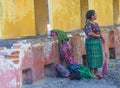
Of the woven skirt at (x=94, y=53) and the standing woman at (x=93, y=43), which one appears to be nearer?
the standing woman at (x=93, y=43)

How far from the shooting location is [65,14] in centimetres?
1097

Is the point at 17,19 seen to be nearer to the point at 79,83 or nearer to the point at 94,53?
the point at 94,53

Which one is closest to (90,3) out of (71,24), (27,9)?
(71,24)

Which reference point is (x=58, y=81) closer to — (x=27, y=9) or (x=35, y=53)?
(x=35, y=53)

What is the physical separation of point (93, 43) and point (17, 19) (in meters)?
1.71

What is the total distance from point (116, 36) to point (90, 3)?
3.98 ft

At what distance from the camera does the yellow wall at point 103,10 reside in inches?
487

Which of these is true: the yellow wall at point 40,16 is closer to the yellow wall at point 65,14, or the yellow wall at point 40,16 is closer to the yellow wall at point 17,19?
the yellow wall at point 65,14

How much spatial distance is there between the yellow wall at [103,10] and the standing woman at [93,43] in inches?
138

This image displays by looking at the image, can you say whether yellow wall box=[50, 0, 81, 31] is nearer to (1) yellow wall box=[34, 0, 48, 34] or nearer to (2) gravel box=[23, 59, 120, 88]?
(1) yellow wall box=[34, 0, 48, 34]

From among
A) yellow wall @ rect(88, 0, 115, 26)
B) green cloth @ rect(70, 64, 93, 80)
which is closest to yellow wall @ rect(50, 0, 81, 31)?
yellow wall @ rect(88, 0, 115, 26)

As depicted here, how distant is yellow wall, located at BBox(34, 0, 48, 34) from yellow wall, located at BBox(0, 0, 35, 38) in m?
0.61

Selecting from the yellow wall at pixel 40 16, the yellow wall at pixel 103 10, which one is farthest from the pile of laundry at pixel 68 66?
the yellow wall at pixel 103 10

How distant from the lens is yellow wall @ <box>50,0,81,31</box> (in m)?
10.5
